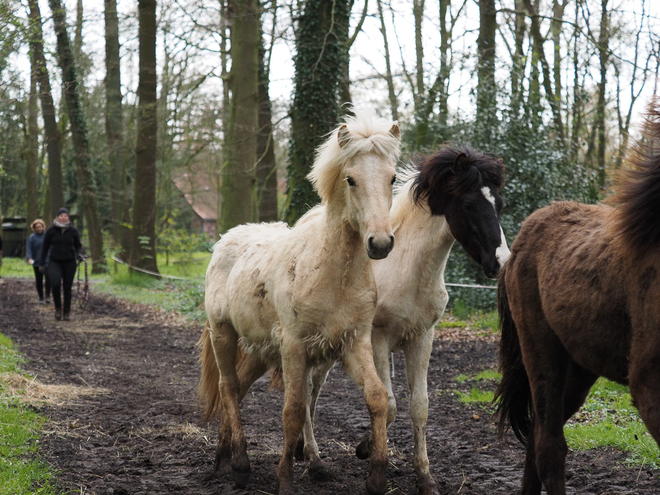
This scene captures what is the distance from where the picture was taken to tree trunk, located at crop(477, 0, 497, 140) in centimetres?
1348

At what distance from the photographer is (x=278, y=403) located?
7367mm

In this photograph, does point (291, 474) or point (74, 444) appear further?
point (74, 444)

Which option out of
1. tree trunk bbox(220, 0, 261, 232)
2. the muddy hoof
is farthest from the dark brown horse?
tree trunk bbox(220, 0, 261, 232)

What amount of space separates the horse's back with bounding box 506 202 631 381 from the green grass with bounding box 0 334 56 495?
10.4ft

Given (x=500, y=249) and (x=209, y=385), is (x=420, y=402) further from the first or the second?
(x=209, y=385)

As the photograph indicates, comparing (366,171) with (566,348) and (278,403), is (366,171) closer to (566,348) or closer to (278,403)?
(566,348)

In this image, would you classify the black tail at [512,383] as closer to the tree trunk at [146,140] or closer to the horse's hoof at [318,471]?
the horse's hoof at [318,471]

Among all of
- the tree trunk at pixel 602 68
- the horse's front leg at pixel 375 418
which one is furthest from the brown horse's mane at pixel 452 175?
the tree trunk at pixel 602 68

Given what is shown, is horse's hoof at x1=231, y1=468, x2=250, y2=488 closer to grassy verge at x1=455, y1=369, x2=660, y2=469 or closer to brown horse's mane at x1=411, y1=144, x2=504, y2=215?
brown horse's mane at x1=411, y1=144, x2=504, y2=215

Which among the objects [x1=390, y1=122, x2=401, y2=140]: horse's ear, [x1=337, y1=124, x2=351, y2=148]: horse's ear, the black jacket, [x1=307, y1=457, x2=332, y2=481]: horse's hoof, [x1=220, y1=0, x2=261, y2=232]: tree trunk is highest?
[x1=220, y1=0, x2=261, y2=232]: tree trunk

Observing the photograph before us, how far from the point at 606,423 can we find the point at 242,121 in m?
9.77

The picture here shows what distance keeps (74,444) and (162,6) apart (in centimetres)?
1575

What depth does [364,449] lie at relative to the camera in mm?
5020

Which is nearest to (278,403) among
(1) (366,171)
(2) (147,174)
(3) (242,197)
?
(1) (366,171)
